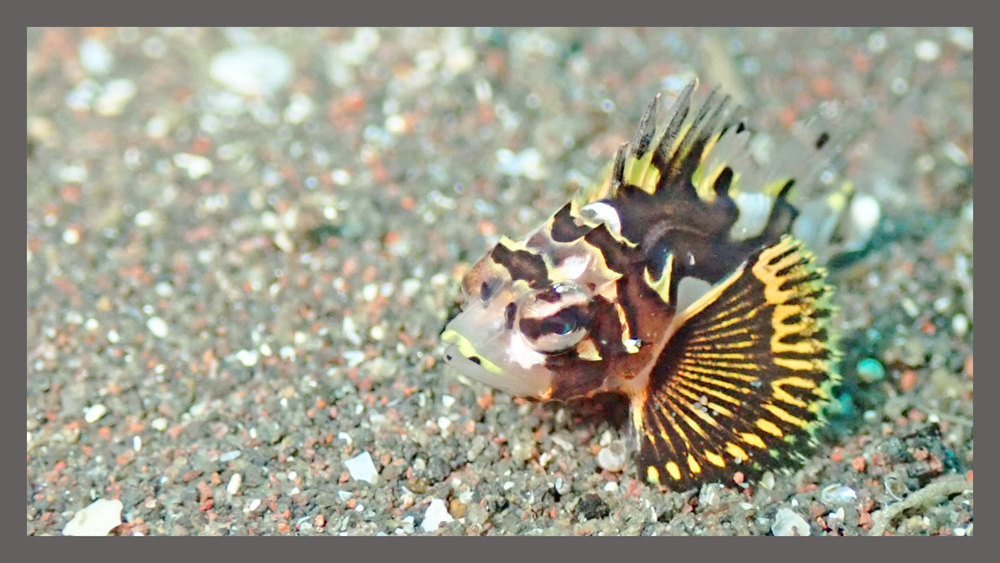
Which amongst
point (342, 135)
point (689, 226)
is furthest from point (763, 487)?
point (342, 135)

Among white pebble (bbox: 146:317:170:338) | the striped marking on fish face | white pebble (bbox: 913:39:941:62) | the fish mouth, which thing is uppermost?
white pebble (bbox: 913:39:941:62)

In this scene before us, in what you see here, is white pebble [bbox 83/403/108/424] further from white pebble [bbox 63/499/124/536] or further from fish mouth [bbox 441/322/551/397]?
fish mouth [bbox 441/322/551/397]

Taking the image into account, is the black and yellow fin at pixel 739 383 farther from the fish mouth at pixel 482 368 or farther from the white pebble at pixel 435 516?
the white pebble at pixel 435 516

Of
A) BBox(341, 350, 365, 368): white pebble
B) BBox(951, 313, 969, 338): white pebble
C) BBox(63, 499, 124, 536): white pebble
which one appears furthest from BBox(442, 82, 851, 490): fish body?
BBox(63, 499, 124, 536): white pebble

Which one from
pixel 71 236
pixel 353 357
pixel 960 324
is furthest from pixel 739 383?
pixel 71 236

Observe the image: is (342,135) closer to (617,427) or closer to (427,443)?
(427,443)

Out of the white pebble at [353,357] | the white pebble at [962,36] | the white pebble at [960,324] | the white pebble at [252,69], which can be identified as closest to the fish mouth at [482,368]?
the white pebble at [353,357]
